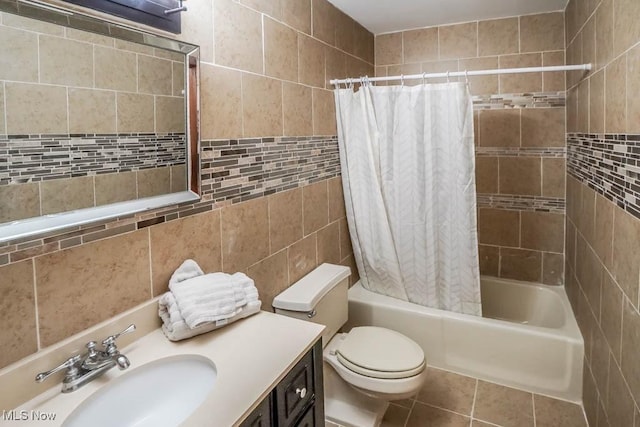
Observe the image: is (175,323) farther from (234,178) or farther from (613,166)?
(613,166)

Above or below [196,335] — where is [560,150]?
above

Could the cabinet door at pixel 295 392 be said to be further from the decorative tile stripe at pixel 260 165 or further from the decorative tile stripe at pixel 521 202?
the decorative tile stripe at pixel 521 202

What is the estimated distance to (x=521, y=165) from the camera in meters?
2.89

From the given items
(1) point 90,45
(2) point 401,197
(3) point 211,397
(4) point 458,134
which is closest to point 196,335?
(3) point 211,397

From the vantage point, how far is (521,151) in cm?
287

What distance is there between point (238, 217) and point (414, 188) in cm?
119

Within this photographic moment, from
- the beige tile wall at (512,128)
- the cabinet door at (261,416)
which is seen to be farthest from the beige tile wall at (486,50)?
the cabinet door at (261,416)

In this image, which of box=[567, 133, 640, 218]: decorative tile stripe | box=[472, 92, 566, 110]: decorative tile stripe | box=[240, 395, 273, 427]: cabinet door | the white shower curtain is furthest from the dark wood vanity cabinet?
box=[472, 92, 566, 110]: decorative tile stripe

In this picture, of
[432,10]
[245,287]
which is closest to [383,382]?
[245,287]

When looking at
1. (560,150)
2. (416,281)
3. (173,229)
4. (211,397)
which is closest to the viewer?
(211,397)

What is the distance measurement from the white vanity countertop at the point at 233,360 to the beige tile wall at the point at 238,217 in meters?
0.15

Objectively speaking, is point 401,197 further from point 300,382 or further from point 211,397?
point 211,397

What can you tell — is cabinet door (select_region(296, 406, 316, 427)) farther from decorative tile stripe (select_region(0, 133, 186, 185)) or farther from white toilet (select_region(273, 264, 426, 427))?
decorative tile stripe (select_region(0, 133, 186, 185))

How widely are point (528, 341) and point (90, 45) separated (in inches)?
97.4
